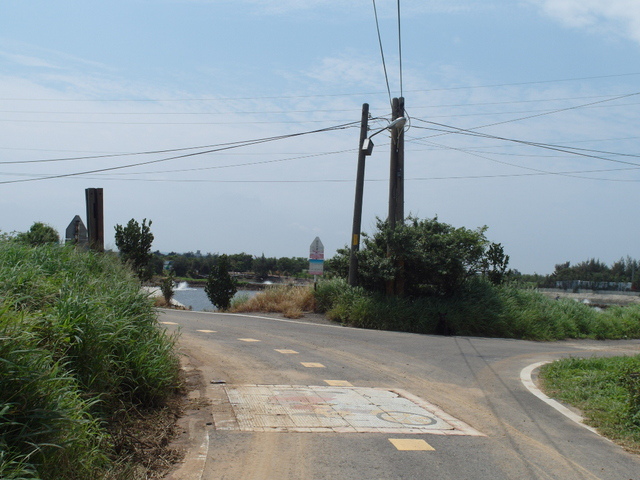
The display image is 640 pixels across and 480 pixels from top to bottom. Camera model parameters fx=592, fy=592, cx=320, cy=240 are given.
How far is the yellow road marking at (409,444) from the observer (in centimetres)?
575

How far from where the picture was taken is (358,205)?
823 inches

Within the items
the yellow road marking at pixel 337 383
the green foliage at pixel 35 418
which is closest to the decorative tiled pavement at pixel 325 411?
the yellow road marking at pixel 337 383

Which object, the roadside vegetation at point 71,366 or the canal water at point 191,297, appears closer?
the roadside vegetation at point 71,366

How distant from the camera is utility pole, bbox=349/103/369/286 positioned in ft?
67.5

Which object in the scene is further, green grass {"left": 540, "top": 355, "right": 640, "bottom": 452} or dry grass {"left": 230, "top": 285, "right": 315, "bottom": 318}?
dry grass {"left": 230, "top": 285, "right": 315, "bottom": 318}

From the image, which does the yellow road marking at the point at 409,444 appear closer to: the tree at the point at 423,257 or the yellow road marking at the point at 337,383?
the yellow road marking at the point at 337,383

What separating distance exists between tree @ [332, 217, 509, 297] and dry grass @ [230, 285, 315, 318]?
2124 millimetres

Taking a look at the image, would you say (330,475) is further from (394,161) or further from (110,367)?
(394,161)

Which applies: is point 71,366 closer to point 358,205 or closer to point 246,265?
point 358,205

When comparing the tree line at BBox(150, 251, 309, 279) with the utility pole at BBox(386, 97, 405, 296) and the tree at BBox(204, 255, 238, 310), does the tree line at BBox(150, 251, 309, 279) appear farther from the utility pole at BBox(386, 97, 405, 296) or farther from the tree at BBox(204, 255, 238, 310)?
the utility pole at BBox(386, 97, 405, 296)

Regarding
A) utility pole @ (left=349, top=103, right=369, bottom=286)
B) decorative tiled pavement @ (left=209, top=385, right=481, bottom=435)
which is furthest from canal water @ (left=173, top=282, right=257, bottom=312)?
decorative tiled pavement @ (left=209, top=385, right=481, bottom=435)

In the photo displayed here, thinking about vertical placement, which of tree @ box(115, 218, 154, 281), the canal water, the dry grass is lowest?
the canal water

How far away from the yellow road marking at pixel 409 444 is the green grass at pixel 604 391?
91.5 inches

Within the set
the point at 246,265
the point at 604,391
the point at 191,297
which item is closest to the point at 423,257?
the point at 604,391
